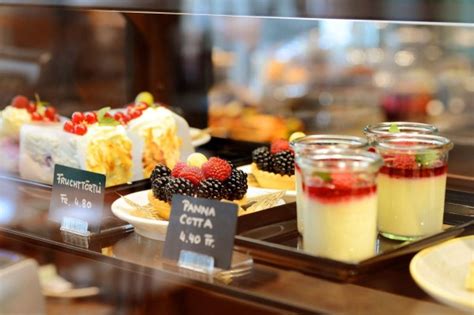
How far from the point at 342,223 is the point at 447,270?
154 mm

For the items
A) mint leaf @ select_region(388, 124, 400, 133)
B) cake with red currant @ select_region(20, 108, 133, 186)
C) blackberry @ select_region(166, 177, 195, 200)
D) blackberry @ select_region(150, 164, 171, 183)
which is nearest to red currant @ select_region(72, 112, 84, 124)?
cake with red currant @ select_region(20, 108, 133, 186)

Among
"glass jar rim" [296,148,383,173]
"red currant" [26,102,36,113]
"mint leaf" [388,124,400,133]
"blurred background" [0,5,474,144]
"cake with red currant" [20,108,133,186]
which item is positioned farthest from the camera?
"blurred background" [0,5,474,144]

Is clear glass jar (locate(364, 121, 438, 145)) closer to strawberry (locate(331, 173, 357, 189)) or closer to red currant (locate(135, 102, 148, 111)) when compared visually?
strawberry (locate(331, 173, 357, 189))

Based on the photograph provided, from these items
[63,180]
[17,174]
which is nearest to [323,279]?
[63,180]

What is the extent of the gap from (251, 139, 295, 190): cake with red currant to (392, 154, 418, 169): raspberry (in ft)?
1.18

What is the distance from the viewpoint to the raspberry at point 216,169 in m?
1.43

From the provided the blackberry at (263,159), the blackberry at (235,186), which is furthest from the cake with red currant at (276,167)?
the blackberry at (235,186)

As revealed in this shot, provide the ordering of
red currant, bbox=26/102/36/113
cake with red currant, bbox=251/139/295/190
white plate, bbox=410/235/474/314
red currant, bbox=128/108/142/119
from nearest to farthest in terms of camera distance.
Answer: white plate, bbox=410/235/474/314 < cake with red currant, bbox=251/139/295/190 < red currant, bbox=128/108/142/119 < red currant, bbox=26/102/36/113

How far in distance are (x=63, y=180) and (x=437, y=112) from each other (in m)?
2.50

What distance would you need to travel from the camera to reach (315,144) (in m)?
1.29

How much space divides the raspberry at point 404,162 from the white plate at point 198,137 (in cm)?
80

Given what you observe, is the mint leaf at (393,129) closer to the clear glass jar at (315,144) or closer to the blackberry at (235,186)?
the clear glass jar at (315,144)

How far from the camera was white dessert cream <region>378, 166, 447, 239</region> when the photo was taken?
4.11ft

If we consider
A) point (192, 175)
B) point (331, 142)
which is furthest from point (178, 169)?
point (331, 142)
